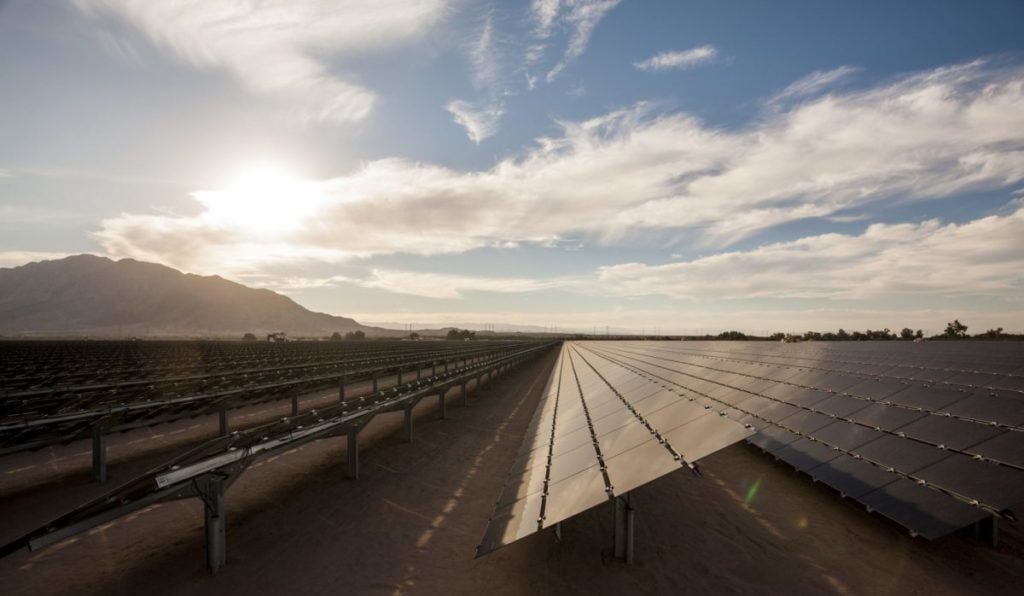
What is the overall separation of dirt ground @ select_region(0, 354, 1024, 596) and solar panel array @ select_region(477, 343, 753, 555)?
1.23 metres

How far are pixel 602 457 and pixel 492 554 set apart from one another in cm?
283

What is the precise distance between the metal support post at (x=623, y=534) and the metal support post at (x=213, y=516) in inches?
266

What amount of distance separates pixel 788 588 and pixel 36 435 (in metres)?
17.5

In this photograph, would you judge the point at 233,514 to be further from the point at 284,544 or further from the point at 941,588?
the point at 941,588

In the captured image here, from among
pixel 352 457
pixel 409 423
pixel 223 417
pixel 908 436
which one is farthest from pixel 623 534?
pixel 223 417

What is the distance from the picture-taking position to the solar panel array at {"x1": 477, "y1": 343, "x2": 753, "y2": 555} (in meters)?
6.08

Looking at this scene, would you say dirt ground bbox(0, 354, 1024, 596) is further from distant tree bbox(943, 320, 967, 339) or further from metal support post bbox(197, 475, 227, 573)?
distant tree bbox(943, 320, 967, 339)

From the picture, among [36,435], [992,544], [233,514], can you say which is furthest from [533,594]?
[36,435]

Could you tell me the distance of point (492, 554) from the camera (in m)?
8.13

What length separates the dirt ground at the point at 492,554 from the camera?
7.20 metres

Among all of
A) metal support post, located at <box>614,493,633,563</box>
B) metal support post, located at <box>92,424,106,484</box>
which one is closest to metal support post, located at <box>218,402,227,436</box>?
metal support post, located at <box>92,424,106,484</box>

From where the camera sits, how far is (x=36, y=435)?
11539 mm

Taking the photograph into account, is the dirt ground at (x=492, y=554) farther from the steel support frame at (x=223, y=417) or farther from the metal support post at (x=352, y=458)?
the steel support frame at (x=223, y=417)

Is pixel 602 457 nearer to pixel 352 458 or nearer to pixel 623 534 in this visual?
pixel 623 534
